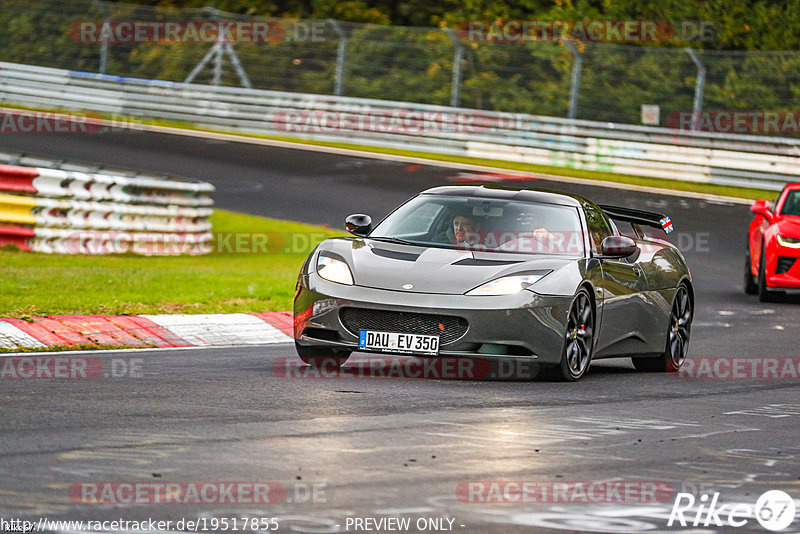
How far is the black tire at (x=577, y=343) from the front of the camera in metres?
9.81

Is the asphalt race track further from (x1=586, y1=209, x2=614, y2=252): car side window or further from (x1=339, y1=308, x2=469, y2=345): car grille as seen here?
(x1=586, y1=209, x2=614, y2=252): car side window

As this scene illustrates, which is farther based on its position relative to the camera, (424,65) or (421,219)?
(424,65)

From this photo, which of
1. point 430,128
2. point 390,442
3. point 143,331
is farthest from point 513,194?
point 430,128

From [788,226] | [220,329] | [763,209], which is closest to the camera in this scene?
[220,329]

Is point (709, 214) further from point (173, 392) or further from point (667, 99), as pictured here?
point (173, 392)

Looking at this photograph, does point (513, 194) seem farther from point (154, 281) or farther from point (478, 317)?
point (154, 281)

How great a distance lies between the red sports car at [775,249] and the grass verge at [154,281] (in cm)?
552

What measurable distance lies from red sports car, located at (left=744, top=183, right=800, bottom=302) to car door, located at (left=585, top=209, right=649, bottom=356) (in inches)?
250

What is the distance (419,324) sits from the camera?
948 cm

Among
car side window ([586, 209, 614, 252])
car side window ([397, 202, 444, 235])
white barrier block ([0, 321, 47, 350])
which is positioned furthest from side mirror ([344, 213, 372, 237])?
white barrier block ([0, 321, 47, 350])

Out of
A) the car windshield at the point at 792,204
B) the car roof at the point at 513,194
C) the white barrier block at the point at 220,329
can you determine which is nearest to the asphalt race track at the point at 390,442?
the white barrier block at the point at 220,329

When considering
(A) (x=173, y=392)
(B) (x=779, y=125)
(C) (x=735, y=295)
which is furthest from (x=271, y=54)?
(A) (x=173, y=392)

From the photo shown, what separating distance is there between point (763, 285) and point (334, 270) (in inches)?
350

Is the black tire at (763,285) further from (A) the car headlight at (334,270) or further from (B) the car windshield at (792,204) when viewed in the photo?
(A) the car headlight at (334,270)
